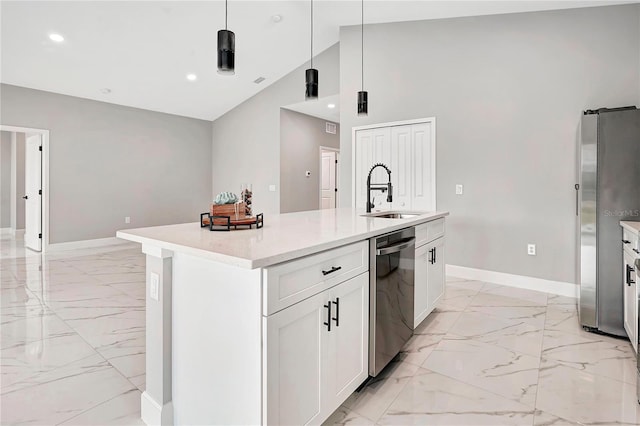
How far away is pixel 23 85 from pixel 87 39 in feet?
5.82

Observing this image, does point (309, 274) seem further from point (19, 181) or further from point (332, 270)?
point (19, 181)

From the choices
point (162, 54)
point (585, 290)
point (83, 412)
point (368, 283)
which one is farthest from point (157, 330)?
point (162, 54)

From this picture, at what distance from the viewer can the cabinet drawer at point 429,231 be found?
250cm

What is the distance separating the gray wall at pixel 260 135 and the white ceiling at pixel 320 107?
0.45 feet

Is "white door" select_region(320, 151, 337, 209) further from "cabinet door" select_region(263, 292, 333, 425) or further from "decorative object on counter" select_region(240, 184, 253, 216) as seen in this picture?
"cabinet door" select_region(263, 292, 333, 425)

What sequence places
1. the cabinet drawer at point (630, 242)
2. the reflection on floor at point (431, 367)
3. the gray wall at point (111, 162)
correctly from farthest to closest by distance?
the gray wall at point (111, 162) → the cabinet drawer at point (630, 242) → the reflection on floor at point (431, 367)

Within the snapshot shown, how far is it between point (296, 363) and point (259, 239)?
0.53 m

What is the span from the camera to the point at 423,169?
4.59m

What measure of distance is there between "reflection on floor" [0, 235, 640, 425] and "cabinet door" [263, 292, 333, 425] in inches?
15.9

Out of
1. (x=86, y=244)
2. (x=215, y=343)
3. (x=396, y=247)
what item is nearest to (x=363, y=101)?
(x=396, y=247)

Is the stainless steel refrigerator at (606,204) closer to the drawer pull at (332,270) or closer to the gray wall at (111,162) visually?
the drawer pull at (332,270)

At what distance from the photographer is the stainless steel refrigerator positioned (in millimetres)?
2562

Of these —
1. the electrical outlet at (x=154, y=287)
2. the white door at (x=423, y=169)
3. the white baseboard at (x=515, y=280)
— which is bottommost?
the white baseboard at (x=515, y=280)

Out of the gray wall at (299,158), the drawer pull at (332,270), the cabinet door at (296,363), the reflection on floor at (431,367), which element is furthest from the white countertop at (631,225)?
the gray wall at (299,158)
